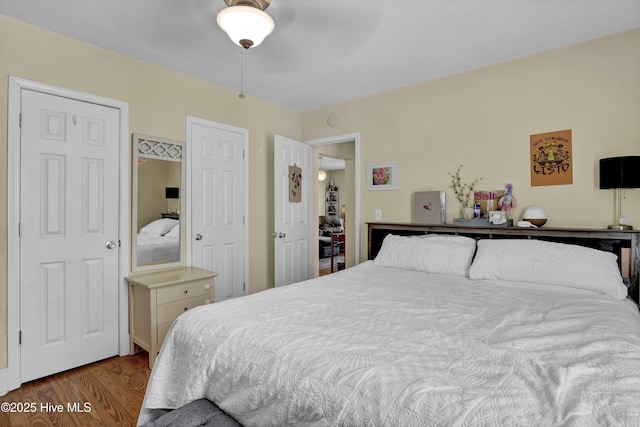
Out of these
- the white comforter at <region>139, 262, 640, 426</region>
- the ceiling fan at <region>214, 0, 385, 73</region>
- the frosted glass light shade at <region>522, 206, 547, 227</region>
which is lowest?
the white comforter at <region>139, 262, 640, 426</region>

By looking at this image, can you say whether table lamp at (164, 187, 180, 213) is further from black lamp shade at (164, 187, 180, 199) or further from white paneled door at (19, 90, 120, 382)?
white paneled door at (19, 90, 120, 382)

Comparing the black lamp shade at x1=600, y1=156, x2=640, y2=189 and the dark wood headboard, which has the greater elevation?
the black lamp shade at x1=600, y1=156, x2=640, y2=189

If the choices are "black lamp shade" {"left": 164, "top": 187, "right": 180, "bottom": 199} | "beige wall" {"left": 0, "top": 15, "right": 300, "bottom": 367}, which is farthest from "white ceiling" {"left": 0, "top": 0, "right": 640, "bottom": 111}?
A: "black lamp shade" {"left": 164, "top": 187, "right": 180, "bottom": 199}

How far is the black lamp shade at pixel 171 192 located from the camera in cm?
300

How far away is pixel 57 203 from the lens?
7.86 feet

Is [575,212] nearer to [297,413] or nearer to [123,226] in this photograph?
[297,413]

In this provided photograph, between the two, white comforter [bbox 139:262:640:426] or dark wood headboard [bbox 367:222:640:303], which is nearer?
white comforter [bbox 139:262:640:426]

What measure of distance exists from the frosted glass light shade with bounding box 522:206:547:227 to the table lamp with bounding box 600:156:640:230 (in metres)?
→ 0.39

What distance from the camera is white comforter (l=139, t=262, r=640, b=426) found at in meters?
0.88

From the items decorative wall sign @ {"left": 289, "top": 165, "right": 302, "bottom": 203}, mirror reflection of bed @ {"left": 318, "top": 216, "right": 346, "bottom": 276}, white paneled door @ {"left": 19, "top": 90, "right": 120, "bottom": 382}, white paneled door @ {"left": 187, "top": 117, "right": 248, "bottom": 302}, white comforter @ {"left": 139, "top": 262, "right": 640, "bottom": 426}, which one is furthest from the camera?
mirror reflection of bed @ {"left": 318, "top": 216, "right": 346, "bottom": 276}

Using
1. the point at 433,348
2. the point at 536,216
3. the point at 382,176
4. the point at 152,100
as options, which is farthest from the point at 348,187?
the point at 433,348

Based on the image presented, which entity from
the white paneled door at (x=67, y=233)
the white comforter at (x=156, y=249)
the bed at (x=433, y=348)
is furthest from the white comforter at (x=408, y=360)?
the white comforter at (x=156, y=249)

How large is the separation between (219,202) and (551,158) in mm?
2993

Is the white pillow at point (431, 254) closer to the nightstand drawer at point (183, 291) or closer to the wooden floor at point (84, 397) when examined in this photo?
the nightstand drawer at point (183, 291)
